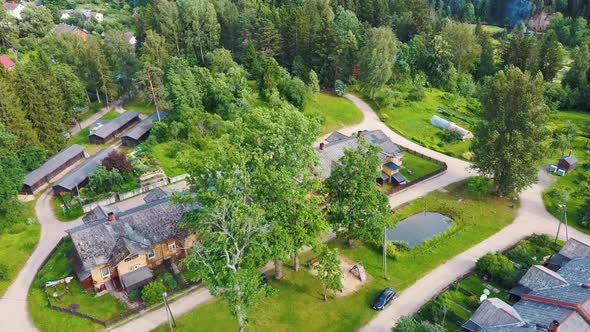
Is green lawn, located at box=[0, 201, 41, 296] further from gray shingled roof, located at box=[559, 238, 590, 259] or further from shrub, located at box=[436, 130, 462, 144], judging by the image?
shrub, located at box=[436, 130, 462, 144]

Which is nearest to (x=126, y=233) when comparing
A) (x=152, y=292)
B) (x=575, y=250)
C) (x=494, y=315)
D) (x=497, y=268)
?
(x=152, y=292)

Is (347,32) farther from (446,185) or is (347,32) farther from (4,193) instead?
(4,193)

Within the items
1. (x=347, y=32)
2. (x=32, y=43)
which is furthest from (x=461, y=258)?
(x=32, y=43)

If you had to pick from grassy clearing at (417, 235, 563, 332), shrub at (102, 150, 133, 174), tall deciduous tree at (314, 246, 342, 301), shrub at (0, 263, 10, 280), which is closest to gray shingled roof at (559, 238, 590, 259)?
grassy clearing at (417, 235, 563, 332)

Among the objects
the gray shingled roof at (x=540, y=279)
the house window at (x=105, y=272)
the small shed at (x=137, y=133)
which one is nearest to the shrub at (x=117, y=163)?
the small shed at (x=137, y=133)

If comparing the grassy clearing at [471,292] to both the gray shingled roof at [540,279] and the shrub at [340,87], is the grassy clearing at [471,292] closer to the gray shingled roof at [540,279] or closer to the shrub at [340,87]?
the gray shingled roof at [540,279]
